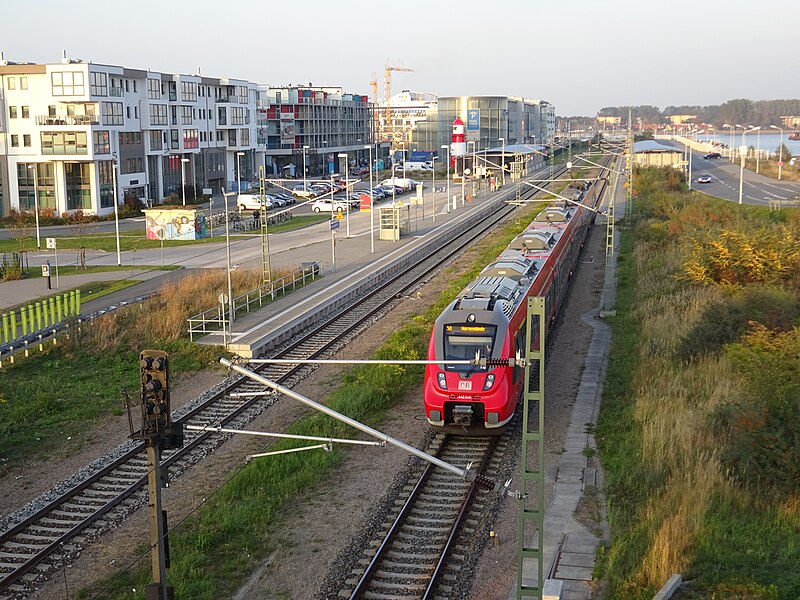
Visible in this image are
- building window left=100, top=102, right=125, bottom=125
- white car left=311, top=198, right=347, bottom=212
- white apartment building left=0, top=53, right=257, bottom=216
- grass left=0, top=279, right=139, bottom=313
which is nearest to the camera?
grass left=0, top=279, right=139, bottom=313

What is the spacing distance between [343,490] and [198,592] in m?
4.08

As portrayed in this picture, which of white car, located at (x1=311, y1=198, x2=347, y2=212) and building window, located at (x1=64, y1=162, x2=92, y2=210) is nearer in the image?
building window, located at (x1=64, y1=162, x2=92, y2=210)

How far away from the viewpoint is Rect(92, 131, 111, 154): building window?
64.1m

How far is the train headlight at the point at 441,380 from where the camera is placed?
685 inches

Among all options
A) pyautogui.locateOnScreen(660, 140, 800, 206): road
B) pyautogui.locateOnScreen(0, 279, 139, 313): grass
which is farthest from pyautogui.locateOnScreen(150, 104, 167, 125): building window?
pyautogui.locateOnScreen(660, 140, 800, 206): road

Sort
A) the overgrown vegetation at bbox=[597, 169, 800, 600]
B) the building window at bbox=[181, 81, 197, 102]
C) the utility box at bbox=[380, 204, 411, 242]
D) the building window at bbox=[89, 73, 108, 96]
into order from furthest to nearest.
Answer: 1. the building window at bbox=[181, 81, 197, 102]
2. the building window at bbox=[89, 73, 108, 96]
3. the utility box at bbox=[380, 204, 411, 242]
4. the overgrown vegetation at bbox=[597, 169, 800, 600]

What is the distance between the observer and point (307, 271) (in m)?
38.8

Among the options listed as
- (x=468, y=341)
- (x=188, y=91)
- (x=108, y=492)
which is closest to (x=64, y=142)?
(x=188, y=91)

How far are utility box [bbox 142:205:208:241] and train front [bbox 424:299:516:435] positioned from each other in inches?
1484

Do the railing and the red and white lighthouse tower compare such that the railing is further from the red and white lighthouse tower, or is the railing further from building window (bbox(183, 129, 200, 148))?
the red and white lighthouse tower

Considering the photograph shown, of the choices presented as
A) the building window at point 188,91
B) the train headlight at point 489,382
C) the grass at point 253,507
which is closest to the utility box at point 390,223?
the grass at point 253,507

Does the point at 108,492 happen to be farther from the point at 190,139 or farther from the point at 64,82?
the point at 190,139

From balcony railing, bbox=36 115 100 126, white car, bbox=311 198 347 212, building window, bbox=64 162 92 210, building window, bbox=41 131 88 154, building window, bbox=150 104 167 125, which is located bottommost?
white car, bbox=311 198 347 212

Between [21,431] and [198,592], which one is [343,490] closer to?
[198,592]
